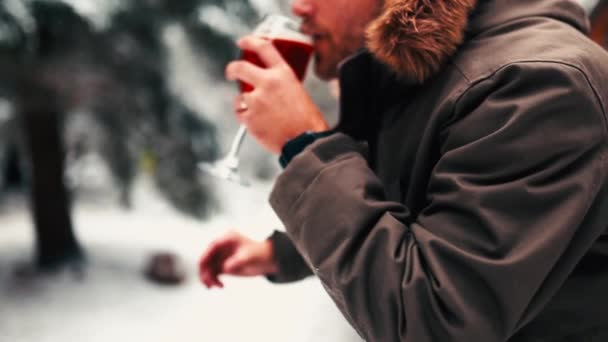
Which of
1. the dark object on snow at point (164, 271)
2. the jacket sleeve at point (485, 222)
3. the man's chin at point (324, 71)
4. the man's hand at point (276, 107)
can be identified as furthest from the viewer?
the dark object on snow at point (164, 271)

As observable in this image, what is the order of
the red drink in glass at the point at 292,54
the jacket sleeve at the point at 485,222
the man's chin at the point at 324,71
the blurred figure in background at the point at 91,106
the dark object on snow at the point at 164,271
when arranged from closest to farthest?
the jacket sleeve at the point at 485,222, the red drink in glass at the point at 292,54, the man's chin at the point at 324,71, the blurred figure in background at the point at 91,106, the dark object on snow at the point at 164,271

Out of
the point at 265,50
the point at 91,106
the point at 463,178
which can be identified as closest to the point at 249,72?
the point at 265,50

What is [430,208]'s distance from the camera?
0.49 m

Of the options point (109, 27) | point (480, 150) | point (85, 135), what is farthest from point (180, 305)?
point (480, 150)

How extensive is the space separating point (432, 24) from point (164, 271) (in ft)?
2.75

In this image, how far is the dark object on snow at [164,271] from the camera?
1109mm

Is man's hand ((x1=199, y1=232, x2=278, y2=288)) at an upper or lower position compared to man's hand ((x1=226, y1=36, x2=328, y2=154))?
lower

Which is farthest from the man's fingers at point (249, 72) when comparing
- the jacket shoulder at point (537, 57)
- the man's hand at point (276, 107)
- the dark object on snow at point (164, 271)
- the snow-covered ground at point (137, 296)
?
the dark object on snow at point (164, 271)

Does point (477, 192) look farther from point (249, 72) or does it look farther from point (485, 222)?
point (249, 72)

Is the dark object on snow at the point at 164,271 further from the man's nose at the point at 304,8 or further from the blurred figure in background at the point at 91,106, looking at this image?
the man's nose at the point at 304,8

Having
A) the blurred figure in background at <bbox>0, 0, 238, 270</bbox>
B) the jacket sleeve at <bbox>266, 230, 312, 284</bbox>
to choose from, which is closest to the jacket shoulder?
the jacket sleeve at <bbox>266, 230, 312, 284</bbox>

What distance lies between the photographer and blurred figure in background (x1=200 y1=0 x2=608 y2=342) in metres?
0.43

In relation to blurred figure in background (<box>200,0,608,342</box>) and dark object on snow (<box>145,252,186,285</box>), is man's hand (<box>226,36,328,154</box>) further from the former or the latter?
dark object on snow (<box>145,252,186,285</box>)

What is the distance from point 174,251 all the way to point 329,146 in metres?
0.74
